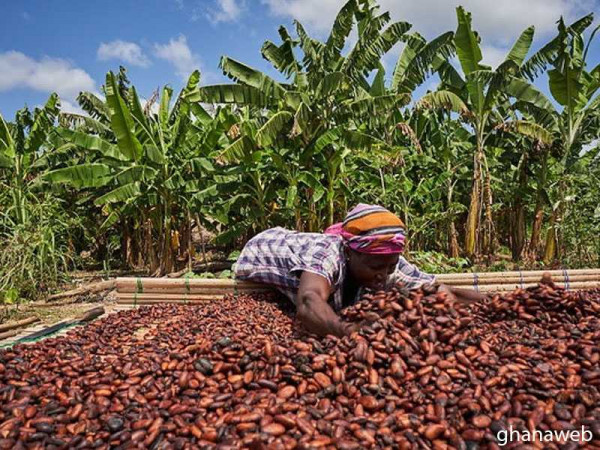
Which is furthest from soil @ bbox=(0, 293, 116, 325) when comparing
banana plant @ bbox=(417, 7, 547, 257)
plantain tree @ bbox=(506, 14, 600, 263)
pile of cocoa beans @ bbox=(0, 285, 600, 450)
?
plantain tree @ bbox=(506, 14, 600, 263)

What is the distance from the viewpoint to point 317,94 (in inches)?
290

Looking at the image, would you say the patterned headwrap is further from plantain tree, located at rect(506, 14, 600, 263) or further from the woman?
plantain tree, located at rect(506, 14, 600, 263)

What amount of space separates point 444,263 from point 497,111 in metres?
3.62

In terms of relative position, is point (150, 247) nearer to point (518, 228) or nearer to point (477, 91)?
point (477, 91)

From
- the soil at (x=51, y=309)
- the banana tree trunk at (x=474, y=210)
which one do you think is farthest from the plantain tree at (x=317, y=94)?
the soil at (x=51, y=309)

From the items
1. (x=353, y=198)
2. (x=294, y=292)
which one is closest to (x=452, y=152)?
(x=353, y=198)

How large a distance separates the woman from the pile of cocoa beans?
18cm

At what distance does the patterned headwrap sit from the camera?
2.64 meters

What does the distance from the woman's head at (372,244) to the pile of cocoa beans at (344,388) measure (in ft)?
0.98

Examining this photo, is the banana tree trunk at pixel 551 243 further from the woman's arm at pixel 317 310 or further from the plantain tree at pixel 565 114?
the woman's arm at pixel 317 310

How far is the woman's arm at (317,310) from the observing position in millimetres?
2295

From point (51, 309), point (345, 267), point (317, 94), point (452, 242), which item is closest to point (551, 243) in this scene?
A: point (452, 242)

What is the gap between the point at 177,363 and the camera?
203cm

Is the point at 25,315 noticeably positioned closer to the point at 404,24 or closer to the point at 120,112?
the point at 120,112
